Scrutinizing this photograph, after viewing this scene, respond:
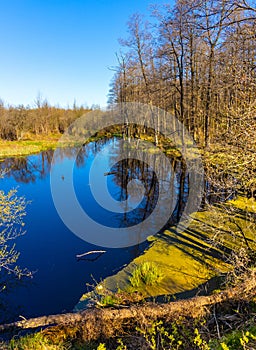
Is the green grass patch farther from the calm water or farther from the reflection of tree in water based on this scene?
the reflection of tree in water

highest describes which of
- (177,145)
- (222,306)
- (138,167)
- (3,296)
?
(177,145)

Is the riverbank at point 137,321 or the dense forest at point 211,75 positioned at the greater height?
the dense forest at point 211,75

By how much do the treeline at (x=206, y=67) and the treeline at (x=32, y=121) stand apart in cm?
1843

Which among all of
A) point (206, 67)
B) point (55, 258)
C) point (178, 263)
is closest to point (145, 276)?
point (178, 263)

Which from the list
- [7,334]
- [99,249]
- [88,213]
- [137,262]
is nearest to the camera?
[7,334]

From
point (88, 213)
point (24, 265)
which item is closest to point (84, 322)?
point (24, 265)

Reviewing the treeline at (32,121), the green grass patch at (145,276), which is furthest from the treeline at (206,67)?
the treeline at (32,121)

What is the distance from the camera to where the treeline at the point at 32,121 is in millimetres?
38094

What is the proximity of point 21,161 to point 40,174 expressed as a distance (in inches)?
272

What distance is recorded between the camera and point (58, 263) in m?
7.55

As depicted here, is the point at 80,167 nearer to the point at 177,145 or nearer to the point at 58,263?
the point at 177,145

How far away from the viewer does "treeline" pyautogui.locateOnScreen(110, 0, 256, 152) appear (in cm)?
504

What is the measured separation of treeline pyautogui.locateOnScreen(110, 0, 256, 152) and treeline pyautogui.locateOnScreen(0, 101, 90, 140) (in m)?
18.4

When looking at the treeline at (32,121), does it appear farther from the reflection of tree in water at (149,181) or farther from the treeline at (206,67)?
the reflection of tree in water at (149,181)
